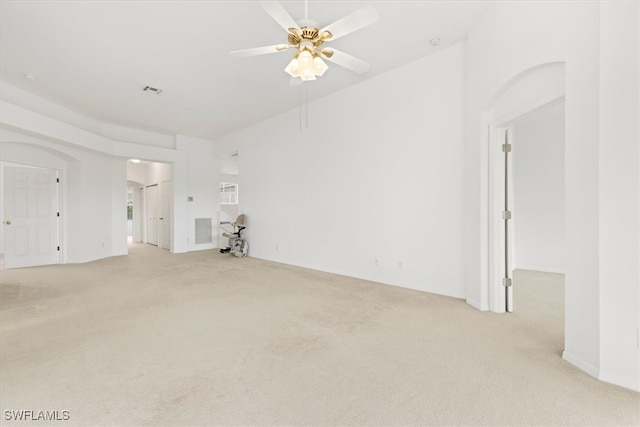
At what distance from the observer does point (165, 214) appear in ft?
29.5

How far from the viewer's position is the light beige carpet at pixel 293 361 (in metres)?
1.72

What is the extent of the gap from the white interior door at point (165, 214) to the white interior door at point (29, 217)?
2588mm

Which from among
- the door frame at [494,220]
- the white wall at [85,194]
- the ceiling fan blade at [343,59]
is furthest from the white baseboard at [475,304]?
the white wall at [85,194]

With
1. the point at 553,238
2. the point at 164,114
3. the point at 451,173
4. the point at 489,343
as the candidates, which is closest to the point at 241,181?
the point at 164,114

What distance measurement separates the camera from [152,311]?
3459 millimetres

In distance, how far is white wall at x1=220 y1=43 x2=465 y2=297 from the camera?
3988 millimetres

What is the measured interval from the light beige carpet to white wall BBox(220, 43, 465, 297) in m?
0.74

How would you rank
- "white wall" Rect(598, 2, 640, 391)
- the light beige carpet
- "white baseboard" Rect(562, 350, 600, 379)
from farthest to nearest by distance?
"white baseboard" Rect(562, 350, 600, 379)
"white wall" Rect(598, 2, 640, 391)
the light beige carpet

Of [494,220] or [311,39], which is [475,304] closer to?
[494,220]

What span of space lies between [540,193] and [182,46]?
695cm

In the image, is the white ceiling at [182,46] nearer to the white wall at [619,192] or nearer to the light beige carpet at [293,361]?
the white wall at [619,192]

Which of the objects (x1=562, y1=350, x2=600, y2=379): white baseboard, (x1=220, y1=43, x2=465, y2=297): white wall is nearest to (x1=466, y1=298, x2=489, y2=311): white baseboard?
(x1=220, y1=43, x2=465, y2=297): white wall

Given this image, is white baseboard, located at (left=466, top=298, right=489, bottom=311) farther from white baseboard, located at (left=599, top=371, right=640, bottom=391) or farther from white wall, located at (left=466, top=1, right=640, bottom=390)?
white baseboard, located at (left=599, top=371, right=640, bottom=391)

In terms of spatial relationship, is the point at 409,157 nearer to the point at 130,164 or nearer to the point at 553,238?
the point at 553,238
